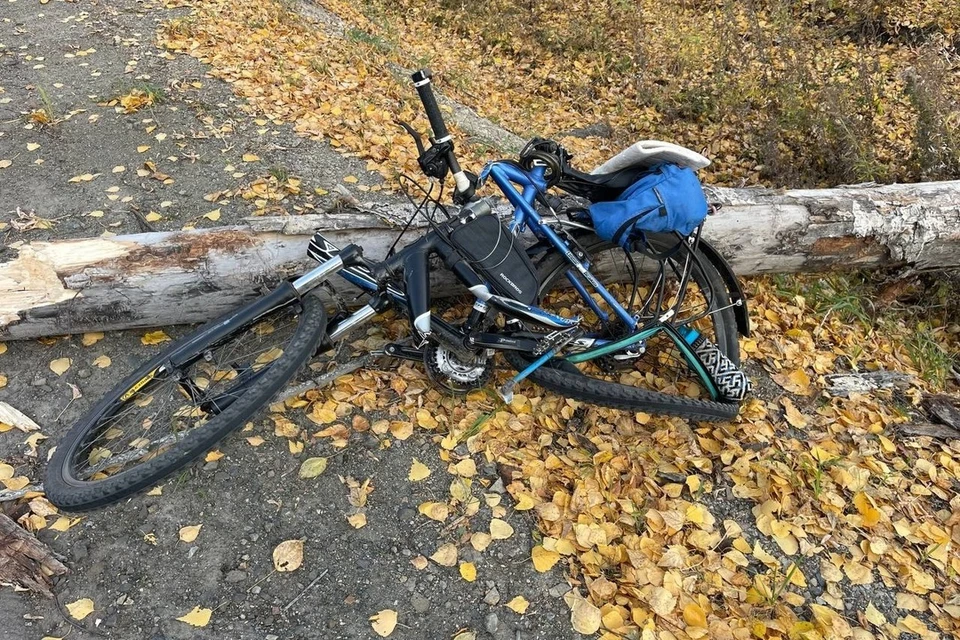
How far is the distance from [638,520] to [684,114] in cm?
593

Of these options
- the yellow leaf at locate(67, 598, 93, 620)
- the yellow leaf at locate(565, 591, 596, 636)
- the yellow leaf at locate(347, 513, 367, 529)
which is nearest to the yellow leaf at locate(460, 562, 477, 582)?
the yellow leaf at locate(565, 591, 596, 636)

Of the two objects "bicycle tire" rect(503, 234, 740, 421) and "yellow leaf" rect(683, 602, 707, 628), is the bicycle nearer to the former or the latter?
"bicycle tire" rect(503, 234, 740, 421)

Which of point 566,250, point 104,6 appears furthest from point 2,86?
point 566,250

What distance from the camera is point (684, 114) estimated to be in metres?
7.37

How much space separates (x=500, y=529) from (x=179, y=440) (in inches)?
66.3

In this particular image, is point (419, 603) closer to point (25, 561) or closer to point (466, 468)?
point (466, 468)

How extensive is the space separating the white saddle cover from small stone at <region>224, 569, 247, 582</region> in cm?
292

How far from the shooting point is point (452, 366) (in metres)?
3.40

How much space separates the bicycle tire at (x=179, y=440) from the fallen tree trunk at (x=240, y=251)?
0.65 meters

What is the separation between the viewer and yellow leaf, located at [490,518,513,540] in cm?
300

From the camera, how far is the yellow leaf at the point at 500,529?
300 cm

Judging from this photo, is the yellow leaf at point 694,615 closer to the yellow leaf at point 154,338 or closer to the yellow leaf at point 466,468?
the yellow leaf at point 466,468

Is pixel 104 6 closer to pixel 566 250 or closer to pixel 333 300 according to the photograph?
pixel 333 300

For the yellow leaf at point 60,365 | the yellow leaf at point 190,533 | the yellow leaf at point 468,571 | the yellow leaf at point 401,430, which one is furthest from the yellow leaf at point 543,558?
the yellow leaf at point 60,365
